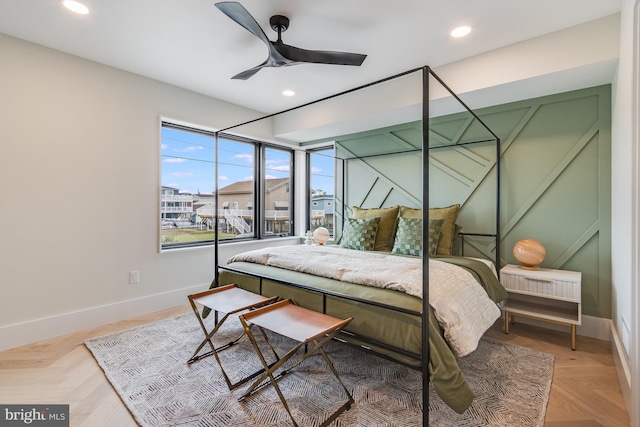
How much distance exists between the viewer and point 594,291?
8.57 feet

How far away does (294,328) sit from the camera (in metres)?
1.67

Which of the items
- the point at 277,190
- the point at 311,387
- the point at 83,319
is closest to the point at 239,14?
the point at 311,387

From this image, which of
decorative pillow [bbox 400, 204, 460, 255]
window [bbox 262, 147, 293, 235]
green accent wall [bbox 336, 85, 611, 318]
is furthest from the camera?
window [bbox 262, 147, 293, 235]

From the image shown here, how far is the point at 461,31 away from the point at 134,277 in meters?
3.79

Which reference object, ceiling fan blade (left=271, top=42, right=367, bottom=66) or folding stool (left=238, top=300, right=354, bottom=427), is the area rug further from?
ceiling fan blade (left=271, top=42, right=367, bottom=66)

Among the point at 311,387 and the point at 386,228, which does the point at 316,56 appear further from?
the point at 311,387

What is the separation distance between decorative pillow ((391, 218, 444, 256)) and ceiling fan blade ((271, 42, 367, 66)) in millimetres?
1608

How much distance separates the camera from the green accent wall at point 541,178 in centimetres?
258

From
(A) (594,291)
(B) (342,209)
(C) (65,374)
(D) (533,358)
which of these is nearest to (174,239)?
(C) (65,374)

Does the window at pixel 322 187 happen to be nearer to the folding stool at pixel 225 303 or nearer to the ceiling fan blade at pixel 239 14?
the folding stool at pixel 225 303

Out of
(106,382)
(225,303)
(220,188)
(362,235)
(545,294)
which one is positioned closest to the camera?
(106,382)

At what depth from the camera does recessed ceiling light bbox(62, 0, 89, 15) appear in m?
1.99

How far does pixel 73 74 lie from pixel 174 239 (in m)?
1.89

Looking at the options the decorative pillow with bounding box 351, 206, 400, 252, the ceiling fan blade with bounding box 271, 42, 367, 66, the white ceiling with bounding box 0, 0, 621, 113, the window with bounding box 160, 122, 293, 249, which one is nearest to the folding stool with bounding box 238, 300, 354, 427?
the decorative pillow with bounding box 351, 206, 400, 252
